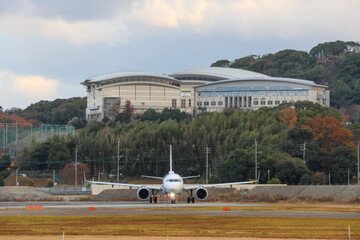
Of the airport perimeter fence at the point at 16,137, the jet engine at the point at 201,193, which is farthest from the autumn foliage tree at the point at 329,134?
the jet engine at the point at 201,193

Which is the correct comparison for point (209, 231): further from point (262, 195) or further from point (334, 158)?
point (334, 158)

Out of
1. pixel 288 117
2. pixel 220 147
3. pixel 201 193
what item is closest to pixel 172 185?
pixel 201 193

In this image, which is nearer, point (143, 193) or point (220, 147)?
point (143, 193)

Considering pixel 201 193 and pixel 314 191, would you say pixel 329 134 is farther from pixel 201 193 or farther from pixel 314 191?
pixel 201 193

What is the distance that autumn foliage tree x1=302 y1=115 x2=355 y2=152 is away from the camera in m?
137

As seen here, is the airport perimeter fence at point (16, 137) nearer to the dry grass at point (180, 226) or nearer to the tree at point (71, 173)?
the tree at point (71, 173)

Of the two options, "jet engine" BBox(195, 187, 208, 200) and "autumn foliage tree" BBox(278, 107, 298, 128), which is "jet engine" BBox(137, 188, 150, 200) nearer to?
"jet engine" BBox(195, 187, 208, 200)

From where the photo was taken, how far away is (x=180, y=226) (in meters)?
44.0

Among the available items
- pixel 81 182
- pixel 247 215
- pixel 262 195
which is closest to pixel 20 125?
pixel 81 182

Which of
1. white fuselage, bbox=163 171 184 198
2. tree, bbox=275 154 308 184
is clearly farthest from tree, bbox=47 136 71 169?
white fuselage, bbox=163 171 184 198

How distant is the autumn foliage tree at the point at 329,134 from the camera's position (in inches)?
5404

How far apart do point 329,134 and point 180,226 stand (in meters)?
99.1

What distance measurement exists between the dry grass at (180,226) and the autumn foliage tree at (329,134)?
89.0m

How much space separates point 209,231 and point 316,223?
857 cm
